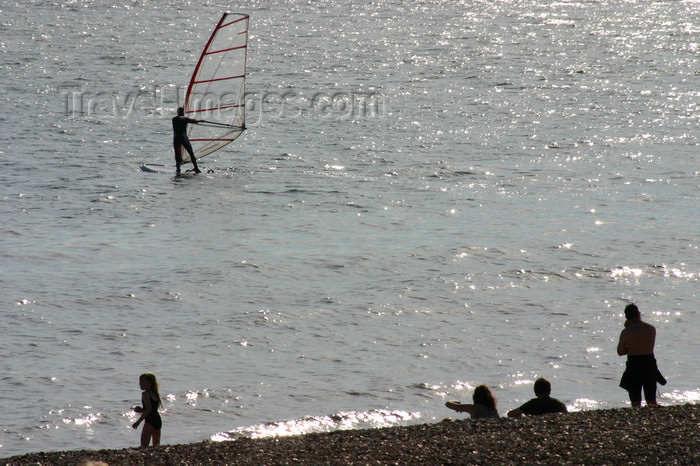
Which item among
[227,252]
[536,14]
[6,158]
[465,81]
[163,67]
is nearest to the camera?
[227,252]

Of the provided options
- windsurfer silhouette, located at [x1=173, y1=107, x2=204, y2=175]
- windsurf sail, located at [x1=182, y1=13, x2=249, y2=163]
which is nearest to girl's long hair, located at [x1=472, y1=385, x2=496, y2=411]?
windsurfer silhouette, located at [x1=173, y1=107, x2=204, y2=175]

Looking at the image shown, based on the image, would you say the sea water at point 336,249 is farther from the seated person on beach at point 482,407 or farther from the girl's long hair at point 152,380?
→ the seated person on beach at point 482,407

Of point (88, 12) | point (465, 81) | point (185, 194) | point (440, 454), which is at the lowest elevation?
point (440, 454)

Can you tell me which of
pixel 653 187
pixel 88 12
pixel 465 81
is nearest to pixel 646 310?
pixel 653 187

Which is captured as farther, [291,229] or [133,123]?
[133,123]

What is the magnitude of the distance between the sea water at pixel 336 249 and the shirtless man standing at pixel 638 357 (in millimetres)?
993

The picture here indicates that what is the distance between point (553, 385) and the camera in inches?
476

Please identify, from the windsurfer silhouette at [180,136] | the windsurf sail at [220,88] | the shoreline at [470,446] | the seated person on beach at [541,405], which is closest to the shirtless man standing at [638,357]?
the shoreline at [470,446]

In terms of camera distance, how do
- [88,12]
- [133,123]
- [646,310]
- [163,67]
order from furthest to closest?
[88,12], [163,67], [133,123], [646,310]

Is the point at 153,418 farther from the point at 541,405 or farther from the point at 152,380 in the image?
the point at 541,405

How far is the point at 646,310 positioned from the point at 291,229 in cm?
822

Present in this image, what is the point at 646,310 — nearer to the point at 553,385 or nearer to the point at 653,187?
the point at 553,385

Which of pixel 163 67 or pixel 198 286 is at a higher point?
pixel 163 67

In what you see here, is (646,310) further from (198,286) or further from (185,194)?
(185,194)
